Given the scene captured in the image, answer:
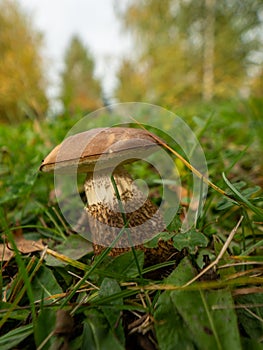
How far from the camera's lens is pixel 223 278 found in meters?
A: 0.43

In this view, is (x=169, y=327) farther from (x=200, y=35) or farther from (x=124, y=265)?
(x=200, y=35)

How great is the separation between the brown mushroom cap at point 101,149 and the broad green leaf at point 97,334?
0.92 ft

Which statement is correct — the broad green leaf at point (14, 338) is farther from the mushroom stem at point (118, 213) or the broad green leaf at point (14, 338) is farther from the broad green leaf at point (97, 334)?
the mushroom stem at point (118, 213)

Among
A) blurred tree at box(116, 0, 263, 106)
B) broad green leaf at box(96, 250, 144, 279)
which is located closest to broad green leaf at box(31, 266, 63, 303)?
broad green leaf at box(96, 250, 144, 279)

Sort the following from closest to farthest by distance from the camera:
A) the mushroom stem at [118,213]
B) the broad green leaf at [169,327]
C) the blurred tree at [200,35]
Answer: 1. the broad green leaf at [169,327]
2. the mushroom stem at [118,213]
3. the blurred tree at [200,35]

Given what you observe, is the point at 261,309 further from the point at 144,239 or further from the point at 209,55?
the point at 209,55

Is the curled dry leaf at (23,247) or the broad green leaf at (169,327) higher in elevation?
the curled dry leaf at (23,247)

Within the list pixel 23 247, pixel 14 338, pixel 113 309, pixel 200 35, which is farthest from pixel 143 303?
pixel 200 35

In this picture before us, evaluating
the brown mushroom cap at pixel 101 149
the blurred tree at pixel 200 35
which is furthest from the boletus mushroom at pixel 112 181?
the blurred tree at pixel 200 35

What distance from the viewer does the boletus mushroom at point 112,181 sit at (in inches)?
21.3

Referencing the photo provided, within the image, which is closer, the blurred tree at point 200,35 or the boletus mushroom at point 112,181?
the boletus mushroom at point 112,181

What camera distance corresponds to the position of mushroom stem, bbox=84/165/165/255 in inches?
22.8

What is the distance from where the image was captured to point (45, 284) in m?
0.52

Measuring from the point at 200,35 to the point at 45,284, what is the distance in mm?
13503
